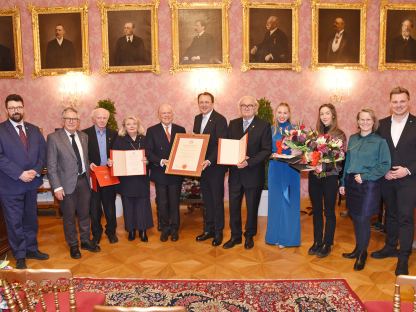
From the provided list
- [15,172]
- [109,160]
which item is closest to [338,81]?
[109,160]

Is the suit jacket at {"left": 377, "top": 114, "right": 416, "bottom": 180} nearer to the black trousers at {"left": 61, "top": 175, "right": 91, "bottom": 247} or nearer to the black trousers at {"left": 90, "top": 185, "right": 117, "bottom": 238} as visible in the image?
the black trousers at {"left": 90, "top": 185, "right": 117, "bottom": 238}

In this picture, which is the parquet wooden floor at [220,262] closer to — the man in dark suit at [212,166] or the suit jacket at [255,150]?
the man in dark suit at [212,166]

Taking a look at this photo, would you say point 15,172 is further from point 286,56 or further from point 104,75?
point 286,56

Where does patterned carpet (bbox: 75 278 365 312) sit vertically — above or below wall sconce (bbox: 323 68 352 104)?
below

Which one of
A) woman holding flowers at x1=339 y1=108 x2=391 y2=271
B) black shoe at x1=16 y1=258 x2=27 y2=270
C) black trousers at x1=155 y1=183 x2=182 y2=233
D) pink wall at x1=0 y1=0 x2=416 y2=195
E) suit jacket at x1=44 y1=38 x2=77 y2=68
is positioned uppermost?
suit jacket at x1=44 y1=38 x2=77 y2=68

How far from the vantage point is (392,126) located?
14.0 ft

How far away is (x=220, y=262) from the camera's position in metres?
4.64

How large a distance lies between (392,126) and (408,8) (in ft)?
14.8

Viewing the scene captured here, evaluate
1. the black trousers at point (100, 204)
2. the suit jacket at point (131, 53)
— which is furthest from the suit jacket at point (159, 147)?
the suit jacket at point (131, 53)

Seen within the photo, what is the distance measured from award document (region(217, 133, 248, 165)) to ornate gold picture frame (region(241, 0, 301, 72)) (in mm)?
3121

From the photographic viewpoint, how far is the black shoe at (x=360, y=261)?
4.38 meters

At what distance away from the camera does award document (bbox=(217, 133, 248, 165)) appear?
4.80m

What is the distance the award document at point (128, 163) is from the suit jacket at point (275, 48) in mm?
3575

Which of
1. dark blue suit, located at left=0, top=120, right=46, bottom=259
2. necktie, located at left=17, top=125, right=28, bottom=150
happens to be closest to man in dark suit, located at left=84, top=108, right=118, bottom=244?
dark blue suit, located at left=0, top=120, right=46, bottom=259
